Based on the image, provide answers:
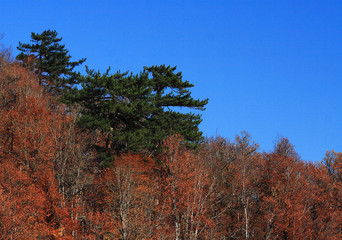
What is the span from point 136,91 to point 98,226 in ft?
49.7

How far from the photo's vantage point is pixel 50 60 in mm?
66562

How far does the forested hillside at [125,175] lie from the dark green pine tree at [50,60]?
35.5 ft

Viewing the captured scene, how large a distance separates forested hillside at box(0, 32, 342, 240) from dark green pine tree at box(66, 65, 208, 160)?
122mm

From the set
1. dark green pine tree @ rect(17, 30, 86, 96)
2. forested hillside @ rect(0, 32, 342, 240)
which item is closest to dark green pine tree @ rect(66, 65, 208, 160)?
forested hillside @ rect(0, 32, 342, 240)

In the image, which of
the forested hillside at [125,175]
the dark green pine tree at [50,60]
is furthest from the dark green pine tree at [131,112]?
the dark green pine tree at [50,60]

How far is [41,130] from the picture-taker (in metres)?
40.3

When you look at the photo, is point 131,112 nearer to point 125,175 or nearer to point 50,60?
point 125,175

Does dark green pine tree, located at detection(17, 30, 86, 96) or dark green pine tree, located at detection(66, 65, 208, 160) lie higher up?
dark green pine tree, located at detection(17, 30, 86, 96)

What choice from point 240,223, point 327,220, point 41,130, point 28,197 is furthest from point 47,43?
point 327,220

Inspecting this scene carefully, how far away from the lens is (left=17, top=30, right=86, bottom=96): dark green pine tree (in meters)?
65.6

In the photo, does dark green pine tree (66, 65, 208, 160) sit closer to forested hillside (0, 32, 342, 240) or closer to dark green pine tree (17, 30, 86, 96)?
forested hillside (0, 32, 342, 240)

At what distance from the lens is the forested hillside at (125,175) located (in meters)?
33.4

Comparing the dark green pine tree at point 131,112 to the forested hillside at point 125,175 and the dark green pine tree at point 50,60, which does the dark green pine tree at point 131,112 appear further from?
the dark green pine tree at point 50,60

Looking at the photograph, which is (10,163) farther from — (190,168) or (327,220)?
(327,220)
